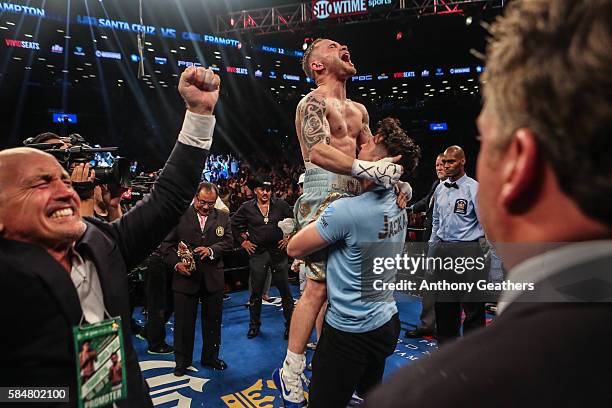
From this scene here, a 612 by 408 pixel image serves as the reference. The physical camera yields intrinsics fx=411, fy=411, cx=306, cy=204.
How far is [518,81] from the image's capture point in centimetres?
45

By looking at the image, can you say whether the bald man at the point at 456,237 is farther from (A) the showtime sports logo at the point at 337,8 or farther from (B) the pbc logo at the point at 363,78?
(B) the pbc logo at the point at 363,78

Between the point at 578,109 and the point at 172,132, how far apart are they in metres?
17.9

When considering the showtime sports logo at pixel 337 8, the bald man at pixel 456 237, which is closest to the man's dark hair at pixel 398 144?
the bald man at pixel 456 237

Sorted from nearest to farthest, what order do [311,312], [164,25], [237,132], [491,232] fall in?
[491,232]
[311,312]
[164,25]
[237,132]

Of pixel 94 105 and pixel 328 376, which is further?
pixel 94 105

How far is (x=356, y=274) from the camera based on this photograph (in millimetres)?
1898

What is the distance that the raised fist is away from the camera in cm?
150

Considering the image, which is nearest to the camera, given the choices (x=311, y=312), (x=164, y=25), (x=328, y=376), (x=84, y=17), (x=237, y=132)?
(x=328, y=376)

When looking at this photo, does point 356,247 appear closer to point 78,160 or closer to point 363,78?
point 78,160

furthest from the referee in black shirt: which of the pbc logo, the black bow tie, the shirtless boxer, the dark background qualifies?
the pbc logo

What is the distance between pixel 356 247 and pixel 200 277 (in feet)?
7.96

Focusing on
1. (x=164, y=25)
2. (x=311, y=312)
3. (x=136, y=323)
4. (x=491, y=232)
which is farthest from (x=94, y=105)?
(x=491, y=232)

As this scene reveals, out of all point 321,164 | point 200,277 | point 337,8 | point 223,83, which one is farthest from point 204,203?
point 223,83

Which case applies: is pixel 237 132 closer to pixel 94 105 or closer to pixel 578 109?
pixel 94 105
